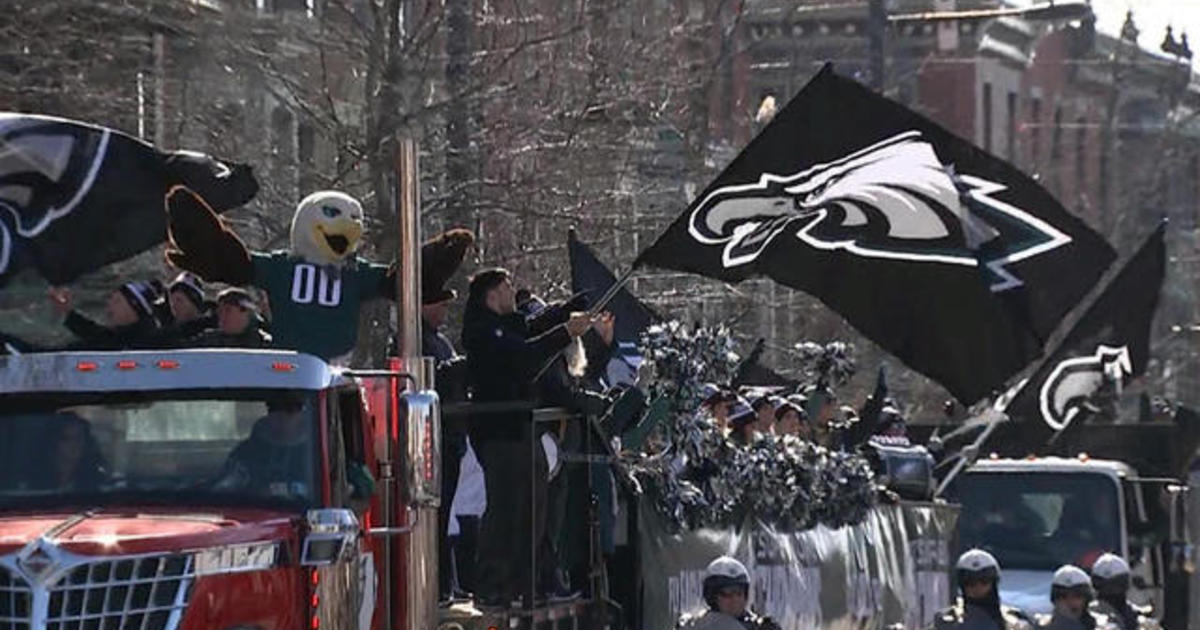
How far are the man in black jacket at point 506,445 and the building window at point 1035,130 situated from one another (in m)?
43.0

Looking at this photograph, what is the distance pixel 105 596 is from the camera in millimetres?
9000

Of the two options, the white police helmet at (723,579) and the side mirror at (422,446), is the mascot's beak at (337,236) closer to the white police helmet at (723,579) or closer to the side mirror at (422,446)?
the side mirror at (422,446)

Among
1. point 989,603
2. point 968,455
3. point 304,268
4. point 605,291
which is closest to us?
point 304,268

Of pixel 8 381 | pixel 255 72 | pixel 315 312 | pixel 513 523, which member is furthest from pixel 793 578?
pixel 255 72

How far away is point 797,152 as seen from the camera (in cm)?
1535

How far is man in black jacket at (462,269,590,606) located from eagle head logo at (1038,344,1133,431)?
11969mm

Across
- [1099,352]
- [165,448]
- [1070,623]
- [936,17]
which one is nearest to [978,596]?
[1070,623]

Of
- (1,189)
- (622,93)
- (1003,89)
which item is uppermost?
(1003,89)

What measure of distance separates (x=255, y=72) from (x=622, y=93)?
307 centimetres

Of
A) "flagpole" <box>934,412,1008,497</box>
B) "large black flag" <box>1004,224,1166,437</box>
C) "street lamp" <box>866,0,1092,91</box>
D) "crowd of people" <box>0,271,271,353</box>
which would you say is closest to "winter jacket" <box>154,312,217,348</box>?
"crowd of people" <box>0,271,271,353</box>

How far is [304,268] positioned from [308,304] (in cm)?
15

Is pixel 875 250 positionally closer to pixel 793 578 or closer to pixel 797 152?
pixel 797 152

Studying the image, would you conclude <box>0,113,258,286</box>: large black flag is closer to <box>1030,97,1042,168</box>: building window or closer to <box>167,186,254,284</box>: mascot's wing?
<box>167,186,254,284</box>: mascot's wing

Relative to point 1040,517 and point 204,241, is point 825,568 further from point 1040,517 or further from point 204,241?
point 204,241
